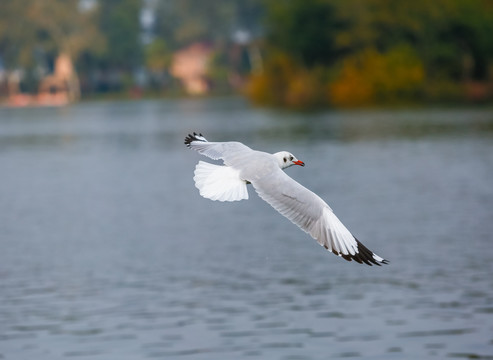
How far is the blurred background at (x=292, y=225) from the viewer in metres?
13.8

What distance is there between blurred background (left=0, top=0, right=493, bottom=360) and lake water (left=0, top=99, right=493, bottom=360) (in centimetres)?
5

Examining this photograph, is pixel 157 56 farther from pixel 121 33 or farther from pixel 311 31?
pixel 311 31

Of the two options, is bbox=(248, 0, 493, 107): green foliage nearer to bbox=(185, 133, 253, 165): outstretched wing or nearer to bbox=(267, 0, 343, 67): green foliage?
Result: bbox=(267, 0, 343, 67): green foliage

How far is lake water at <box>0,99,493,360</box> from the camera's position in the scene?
13.3 meters

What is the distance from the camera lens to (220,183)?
32.7 ft

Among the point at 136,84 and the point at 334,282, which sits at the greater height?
the point at 136,84

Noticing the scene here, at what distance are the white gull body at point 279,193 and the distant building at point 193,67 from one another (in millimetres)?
135433

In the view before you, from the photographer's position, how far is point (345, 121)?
55.3m

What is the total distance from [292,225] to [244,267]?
14.3 ft

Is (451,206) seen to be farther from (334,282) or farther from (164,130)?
(164,130)

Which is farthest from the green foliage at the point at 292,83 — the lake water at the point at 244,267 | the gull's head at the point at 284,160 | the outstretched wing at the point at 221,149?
the gull's head at the point at 284,160

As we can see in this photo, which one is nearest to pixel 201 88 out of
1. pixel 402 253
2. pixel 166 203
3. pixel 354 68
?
pixel 354 68

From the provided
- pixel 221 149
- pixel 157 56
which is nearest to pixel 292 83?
pixel 221 149

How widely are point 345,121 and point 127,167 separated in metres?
19.4
